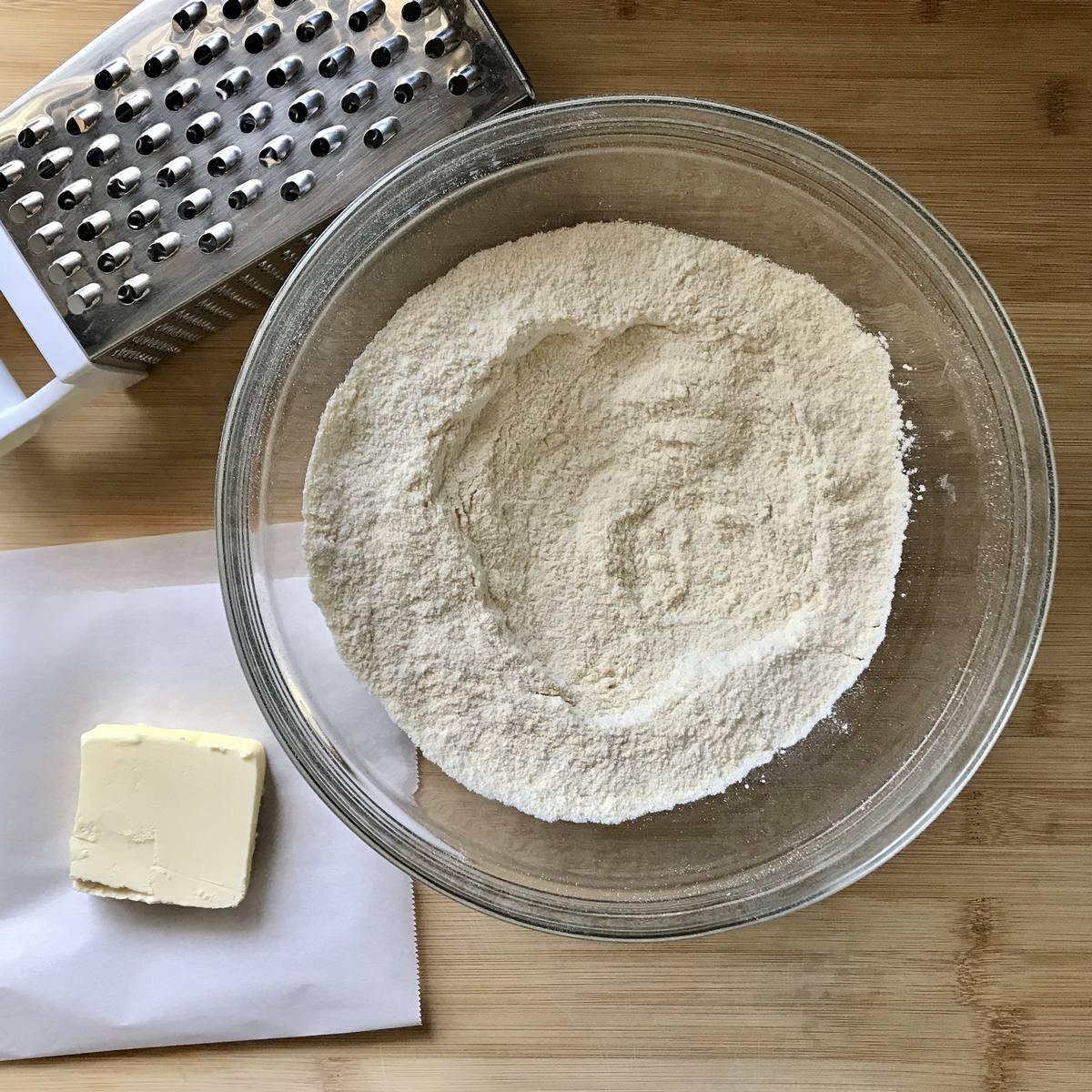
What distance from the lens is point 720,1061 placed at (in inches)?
40.2

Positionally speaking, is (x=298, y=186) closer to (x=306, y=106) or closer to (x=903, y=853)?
(x=306, y=106)

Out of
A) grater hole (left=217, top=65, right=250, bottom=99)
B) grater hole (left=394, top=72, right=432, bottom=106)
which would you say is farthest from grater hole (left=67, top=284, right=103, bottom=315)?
grater hole (left=394, top=72, right=432, bottom=106)

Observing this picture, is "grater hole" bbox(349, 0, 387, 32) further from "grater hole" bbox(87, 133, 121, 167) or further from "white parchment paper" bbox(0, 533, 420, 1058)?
"white parchment paper" bbox(0, 533, 420, 1058)

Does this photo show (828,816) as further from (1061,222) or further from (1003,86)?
(1003,86)

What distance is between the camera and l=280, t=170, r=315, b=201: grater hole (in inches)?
33.2

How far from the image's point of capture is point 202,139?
0.85 meters

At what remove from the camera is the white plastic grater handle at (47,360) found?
33.7 inches

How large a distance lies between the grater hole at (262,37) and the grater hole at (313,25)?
21 millimetres

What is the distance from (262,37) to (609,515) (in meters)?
0.55

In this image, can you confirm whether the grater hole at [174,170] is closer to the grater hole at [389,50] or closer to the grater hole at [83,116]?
the grater hole at [83,116]

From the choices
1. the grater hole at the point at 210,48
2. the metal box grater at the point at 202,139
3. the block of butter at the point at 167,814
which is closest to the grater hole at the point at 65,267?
the metal box grater at the point at 202,139

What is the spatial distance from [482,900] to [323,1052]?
0.33m

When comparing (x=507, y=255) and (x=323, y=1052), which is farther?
(x=323, y=1052)

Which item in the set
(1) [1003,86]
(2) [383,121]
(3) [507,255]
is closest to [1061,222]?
(1) [1003,86]
